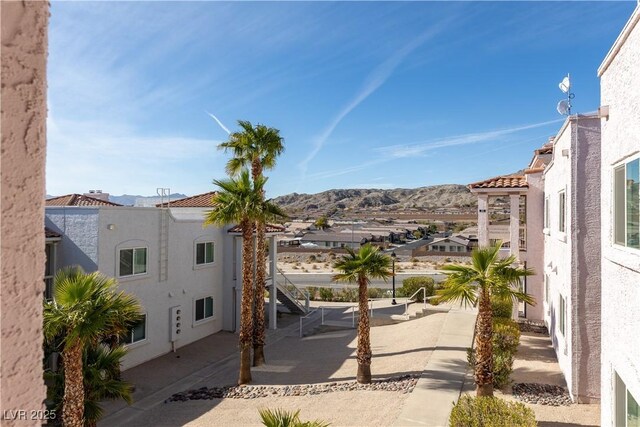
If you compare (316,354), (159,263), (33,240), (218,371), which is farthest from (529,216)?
(33,240)

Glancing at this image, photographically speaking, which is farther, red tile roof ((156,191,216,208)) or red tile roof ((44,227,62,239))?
red tile roof ((156,191,216,208))

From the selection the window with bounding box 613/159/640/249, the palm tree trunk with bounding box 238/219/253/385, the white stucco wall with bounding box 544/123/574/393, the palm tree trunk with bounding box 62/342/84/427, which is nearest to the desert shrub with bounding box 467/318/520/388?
the white stucco wall with bounding box 544/123/574/393

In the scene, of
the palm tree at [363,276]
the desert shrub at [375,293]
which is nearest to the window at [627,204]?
the palm tree at [363,276]

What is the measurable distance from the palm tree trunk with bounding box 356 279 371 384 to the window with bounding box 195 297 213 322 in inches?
442

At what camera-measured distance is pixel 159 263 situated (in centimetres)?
2033

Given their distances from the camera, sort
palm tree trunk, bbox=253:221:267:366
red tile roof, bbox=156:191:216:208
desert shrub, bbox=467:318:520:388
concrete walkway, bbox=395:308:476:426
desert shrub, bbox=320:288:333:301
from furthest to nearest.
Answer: desert shrub, bbox=320:288:333:301, red tile roof, bbox=156:191:216:208, palm tree trunk, bbox=253:221:267:366, desert shrub, bbox=467:318:520:388, concrete walkway, bbox=395:308:476:426

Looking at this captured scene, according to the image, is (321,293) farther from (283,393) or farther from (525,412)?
(525,412)

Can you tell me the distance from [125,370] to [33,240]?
19.3m

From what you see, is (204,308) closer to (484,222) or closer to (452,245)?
(484,222)

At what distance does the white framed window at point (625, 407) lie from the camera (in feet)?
19.8

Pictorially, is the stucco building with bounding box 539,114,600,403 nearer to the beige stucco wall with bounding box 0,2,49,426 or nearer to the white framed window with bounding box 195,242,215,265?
the beige stucco wall with bounding box 0,2,49,426

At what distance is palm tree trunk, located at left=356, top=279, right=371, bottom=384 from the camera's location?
1477 centimetres

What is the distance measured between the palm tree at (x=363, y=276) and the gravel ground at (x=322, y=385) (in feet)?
2.59

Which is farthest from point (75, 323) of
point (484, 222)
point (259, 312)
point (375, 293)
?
point (375, 293)
